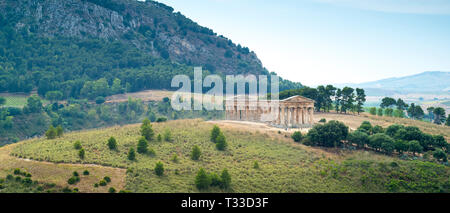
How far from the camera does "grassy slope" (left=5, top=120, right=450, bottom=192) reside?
59969 mm

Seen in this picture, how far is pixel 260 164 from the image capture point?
6756cm

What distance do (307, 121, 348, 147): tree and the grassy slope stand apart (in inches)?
128

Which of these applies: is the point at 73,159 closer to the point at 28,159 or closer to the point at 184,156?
the point at 28,159

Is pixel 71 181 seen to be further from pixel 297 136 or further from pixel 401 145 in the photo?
pixel 401 145

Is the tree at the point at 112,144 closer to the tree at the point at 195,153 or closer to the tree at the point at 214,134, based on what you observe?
the tree at the point at 195,153

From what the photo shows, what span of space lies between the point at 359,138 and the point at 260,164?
71.0ft

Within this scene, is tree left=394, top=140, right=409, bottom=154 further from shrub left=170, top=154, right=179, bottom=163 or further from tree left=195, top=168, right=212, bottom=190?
shrub left=170, top=154, right=179, bottom=163

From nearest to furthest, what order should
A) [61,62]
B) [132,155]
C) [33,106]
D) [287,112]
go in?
[132,155] → [287,112] → [33,106] → [61,62]

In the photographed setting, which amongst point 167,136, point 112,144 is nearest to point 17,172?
point 112,144

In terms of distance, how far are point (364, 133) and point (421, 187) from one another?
698 inches

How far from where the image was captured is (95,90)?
512 ft

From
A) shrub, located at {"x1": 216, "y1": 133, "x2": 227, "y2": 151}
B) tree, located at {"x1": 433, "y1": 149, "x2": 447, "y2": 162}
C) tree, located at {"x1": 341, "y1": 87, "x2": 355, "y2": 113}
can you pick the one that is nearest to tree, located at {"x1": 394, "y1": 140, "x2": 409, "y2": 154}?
tree, located at {"x1": 433, "y1": 149, "x2": 447, "y2": 162}

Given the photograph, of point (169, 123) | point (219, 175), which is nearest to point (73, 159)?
point (219, 175)

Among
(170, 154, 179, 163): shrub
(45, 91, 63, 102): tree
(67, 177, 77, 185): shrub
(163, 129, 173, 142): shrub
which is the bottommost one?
(67, 177, 77, 185): shrub
